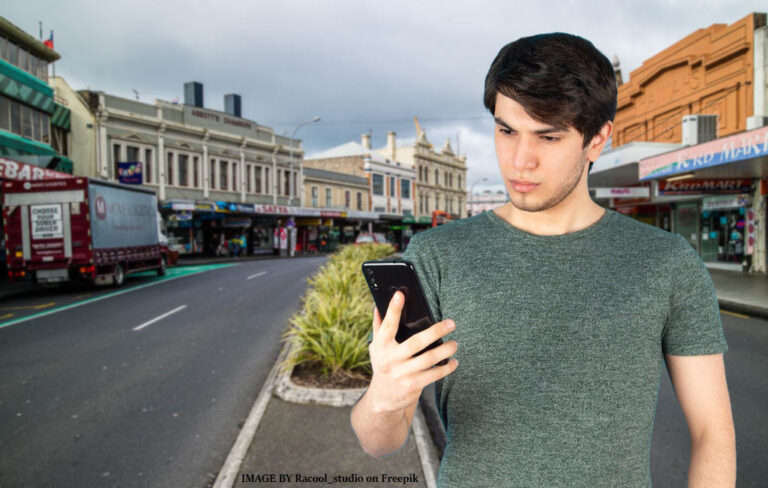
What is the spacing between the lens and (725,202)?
1697 centimetres

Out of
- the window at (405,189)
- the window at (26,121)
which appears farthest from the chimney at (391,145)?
the window at (26,121)

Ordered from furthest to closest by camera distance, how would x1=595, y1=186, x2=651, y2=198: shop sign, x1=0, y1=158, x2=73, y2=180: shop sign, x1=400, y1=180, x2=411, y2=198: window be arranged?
x1=400, y1=180, x2=411, y2=198: window < x1=595, y1=186, x2=651, y2=198: shop sign < x1=0, y1=158, x2=73, y2=180: shop sign

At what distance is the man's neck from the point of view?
58.3 inches

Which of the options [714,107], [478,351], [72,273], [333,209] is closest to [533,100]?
[478,351]

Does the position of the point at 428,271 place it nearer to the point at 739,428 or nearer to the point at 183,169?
the point at 739,428

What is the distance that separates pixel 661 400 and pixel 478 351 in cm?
521

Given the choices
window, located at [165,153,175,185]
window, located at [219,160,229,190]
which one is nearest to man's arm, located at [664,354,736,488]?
window, located at [165,153,175,185]

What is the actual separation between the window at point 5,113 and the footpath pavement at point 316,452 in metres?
19.9

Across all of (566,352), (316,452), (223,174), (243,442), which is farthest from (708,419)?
(223,174)

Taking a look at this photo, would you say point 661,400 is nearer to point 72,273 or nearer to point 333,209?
point 72,273

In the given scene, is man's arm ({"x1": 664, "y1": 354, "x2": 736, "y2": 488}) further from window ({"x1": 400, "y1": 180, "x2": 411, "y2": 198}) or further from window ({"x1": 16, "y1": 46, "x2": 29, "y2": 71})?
window ({"x1": 400, "y1": 180, "x2": 411, "y2": 198})

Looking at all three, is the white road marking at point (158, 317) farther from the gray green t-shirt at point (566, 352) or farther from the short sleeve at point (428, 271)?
the gray green t-shirt at point (566, 352)

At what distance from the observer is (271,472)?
11.4 feet

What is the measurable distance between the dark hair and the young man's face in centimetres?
3
